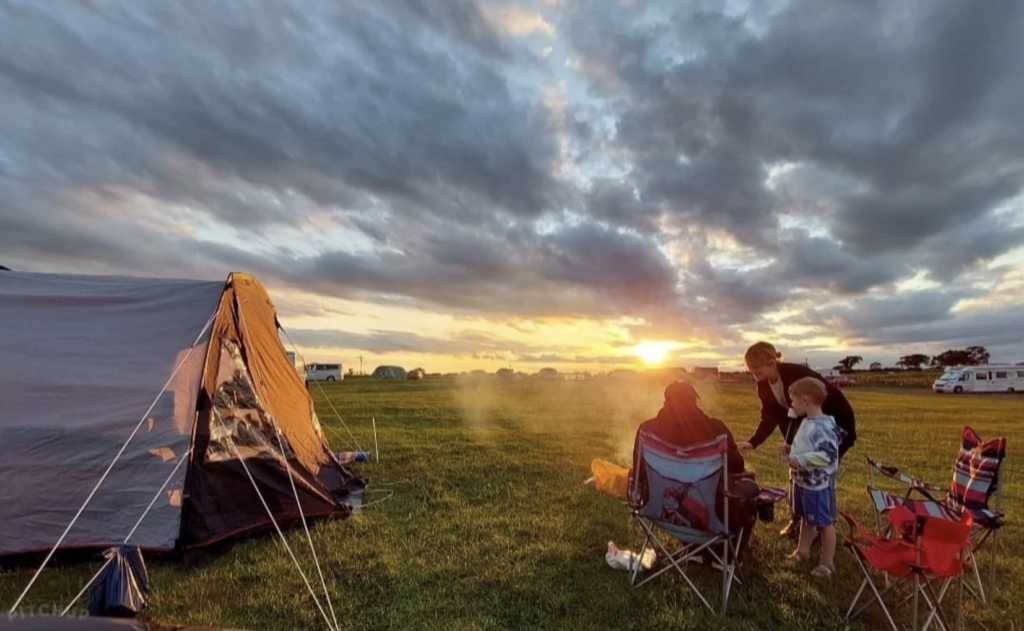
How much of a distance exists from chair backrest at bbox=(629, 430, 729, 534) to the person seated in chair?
61 millimetres

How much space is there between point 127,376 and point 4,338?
3.56 feet

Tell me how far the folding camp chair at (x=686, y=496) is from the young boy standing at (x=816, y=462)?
0.48 metres

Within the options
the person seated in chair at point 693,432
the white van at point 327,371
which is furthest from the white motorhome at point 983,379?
the white van at point 327,371

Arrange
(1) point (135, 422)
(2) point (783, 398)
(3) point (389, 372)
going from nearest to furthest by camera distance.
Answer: (1) point (135, 422), (2) point (783, 398), (3) point (389, 372)

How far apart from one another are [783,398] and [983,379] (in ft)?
129

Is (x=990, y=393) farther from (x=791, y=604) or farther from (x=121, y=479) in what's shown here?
(x=121, y=479)

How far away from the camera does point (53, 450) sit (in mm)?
4055

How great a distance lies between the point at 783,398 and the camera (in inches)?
168

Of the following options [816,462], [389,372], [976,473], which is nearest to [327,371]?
[389,372]

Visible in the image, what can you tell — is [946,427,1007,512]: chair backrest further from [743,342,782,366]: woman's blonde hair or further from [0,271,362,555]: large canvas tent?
[0,271,362,555]: large canvas tent

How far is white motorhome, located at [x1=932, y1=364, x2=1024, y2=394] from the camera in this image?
108 ft

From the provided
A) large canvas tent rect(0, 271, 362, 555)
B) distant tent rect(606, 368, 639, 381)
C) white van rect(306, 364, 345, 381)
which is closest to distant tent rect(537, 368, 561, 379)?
distant tent rect(606, 368, 639, 381)

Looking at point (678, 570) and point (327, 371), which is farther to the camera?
point (327, 371)

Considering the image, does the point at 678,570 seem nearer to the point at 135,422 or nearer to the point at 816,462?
the point at 816,462
